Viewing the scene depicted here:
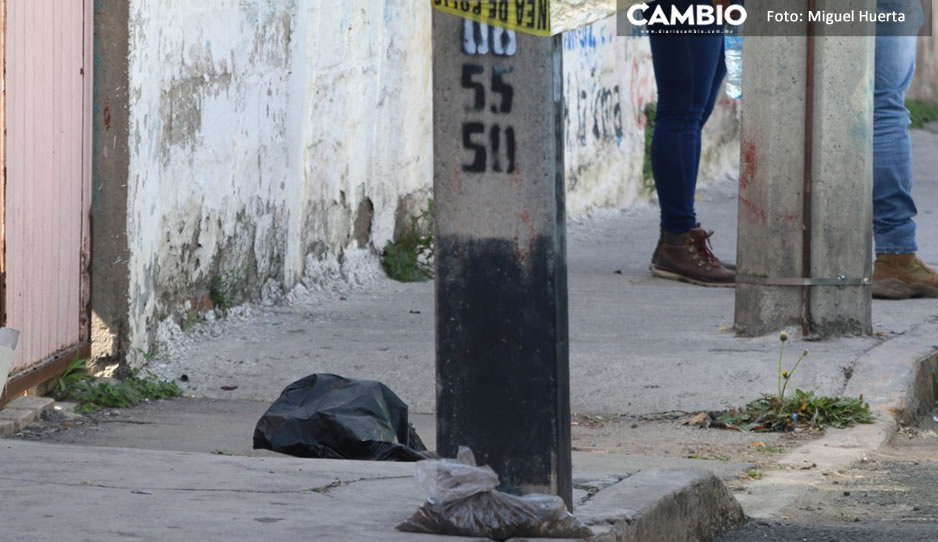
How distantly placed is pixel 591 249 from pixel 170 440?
168 inches

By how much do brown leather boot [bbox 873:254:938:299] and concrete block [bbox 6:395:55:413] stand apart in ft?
10.6

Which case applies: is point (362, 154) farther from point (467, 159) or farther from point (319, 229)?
point (467, 159)

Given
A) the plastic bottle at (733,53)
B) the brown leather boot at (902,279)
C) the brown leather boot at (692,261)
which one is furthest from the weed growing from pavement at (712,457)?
the plastic bottle at (733,53)

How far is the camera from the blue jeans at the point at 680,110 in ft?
21.6

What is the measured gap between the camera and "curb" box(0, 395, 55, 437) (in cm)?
427

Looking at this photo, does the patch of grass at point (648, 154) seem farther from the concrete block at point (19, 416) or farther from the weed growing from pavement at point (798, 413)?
the concrete block at point (19, 416)


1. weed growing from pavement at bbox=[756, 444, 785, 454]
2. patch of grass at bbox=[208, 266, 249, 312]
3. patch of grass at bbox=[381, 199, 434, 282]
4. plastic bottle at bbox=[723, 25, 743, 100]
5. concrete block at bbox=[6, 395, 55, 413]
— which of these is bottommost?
weed growing from pavement at bbox=[756, 444, 785, 454]

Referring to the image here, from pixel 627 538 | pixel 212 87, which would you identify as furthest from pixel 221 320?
pixel 627 538

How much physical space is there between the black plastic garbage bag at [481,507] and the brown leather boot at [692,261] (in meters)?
4.11

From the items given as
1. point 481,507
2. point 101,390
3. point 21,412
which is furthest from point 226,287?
point 481,507

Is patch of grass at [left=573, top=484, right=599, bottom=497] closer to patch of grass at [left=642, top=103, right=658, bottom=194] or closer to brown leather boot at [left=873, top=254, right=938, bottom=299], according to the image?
brown leather boot at [left=873, top=254, right=938, bottom=299]

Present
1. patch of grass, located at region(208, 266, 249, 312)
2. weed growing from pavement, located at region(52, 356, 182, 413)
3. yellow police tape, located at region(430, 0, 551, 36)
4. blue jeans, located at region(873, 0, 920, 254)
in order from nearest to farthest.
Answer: yellow police tape, located at region(430, 0, 551, 36) → weed growing from pavement, located at region(52, 356, 182, 413) → patch of grass, located at region(208, 266, 249, 312) → blue jeans, located at region(873, 0, 920, 254)

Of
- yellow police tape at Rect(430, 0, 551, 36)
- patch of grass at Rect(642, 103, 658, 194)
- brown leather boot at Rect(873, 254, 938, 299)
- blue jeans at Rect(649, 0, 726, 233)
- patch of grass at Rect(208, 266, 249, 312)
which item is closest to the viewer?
yellow police tape at Rect(430, 0, 551, 36)

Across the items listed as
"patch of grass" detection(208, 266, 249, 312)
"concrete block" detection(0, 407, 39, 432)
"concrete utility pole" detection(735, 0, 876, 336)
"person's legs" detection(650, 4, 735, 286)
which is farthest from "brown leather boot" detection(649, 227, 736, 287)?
"concrete block" detection(0, 407, 39, 432)
